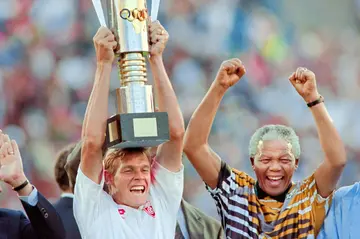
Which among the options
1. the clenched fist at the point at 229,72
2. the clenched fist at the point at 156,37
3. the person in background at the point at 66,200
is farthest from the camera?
the person in background at the point at 66,200

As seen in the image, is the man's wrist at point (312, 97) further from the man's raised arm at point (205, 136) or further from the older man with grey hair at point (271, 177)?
the man's raised arm at point (205, 136)

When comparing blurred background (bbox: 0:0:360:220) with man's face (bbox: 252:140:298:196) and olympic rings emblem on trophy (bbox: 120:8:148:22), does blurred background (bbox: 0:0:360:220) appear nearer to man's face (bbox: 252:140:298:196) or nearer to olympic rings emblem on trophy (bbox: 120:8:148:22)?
man's face (bbox: 252:140:298:196)

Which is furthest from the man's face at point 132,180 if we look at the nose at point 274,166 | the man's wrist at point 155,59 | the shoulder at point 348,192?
the shoulder at point 348,192

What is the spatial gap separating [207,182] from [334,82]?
349 centimetres

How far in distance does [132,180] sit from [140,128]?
27 cm

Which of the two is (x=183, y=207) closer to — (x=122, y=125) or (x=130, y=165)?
(x=130, y=165)

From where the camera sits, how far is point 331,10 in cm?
699

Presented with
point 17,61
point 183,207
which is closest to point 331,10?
point 17,61

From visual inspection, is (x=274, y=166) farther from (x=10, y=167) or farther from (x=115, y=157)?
(x=10, y=167)

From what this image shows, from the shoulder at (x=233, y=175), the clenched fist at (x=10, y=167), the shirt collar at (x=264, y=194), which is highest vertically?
the clenched fist at (x=10, y=167)

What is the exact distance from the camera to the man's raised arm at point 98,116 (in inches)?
118

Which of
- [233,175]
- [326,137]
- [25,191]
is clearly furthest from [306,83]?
[25,191]

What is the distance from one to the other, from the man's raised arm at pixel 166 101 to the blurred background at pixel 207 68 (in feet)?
9.02

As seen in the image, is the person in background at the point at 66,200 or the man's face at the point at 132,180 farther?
the person in background at the point at 66,200
